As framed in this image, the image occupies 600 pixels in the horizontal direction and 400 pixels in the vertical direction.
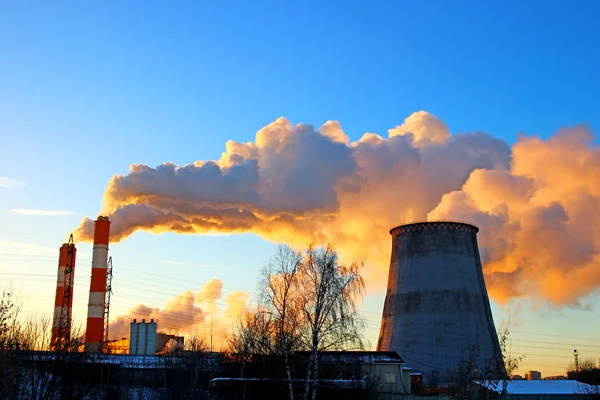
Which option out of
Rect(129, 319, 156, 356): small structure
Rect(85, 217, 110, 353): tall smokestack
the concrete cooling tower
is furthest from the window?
Rect(129, 319, 156, 356): small structure

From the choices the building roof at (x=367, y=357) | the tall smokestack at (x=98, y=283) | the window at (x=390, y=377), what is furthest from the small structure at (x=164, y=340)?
the window at (x=390, y=377)

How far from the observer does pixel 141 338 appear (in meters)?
33.1

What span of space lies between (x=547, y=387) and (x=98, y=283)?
20468 mm

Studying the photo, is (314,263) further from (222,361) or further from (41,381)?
(41,381)

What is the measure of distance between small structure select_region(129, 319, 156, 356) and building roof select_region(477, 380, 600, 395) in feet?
57.5

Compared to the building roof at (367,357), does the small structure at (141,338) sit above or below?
above

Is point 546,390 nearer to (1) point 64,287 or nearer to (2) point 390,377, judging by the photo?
(2) point 390,377

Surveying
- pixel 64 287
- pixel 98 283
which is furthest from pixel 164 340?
pixel 98 283

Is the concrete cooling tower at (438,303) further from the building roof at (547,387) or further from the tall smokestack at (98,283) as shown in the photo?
the tall smokestack at (98,283)

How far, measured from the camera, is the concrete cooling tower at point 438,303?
27.8 metres

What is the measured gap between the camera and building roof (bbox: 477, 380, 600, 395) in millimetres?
24859

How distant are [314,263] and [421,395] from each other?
6.83 m

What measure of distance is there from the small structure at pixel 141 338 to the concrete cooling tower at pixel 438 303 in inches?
471

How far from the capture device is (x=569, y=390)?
25.6 metres
